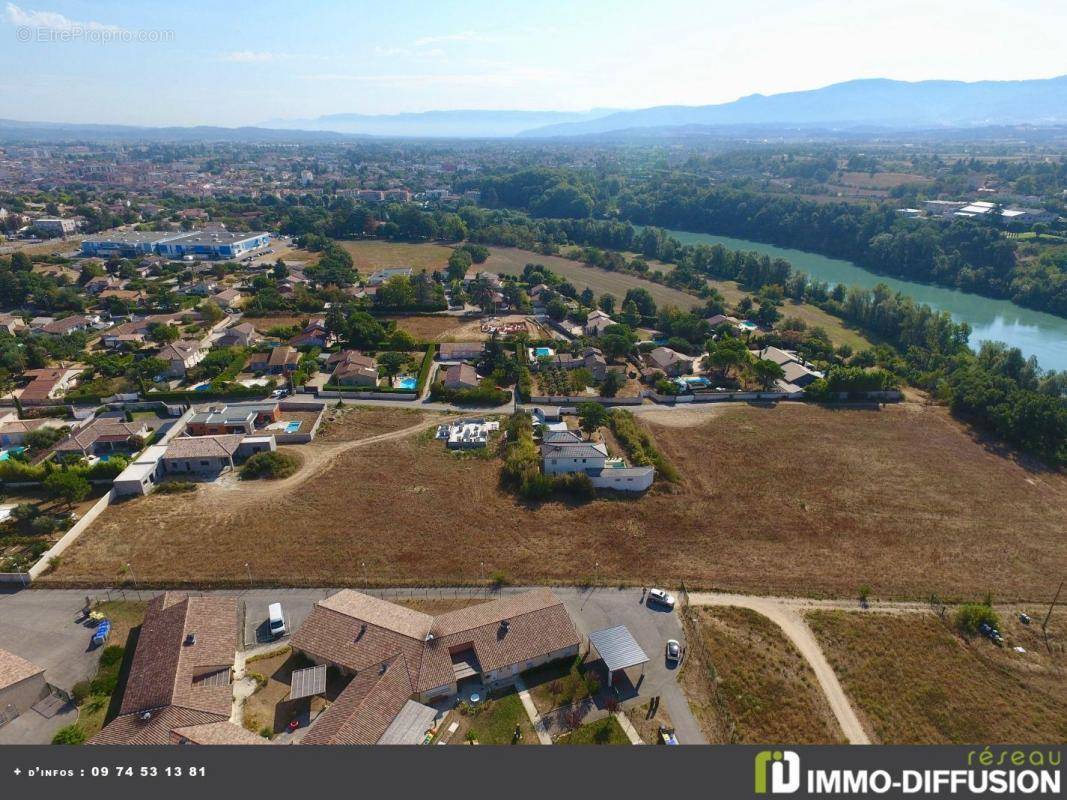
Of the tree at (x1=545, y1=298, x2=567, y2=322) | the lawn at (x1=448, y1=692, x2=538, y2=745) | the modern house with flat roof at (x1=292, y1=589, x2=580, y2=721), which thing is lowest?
the lawn at (x1=448, y1=692, x2=538, y2=745)

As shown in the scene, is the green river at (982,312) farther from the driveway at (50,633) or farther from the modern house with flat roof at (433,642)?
the driveway at (50,633)

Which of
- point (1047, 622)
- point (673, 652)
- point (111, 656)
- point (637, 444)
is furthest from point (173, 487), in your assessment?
point (1047, 622)

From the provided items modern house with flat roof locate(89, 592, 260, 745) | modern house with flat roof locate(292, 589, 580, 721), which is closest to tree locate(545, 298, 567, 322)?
modern house with flat roof locate(292, 589, 580, 721)

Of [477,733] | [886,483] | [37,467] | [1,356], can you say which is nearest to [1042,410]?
[886,483]

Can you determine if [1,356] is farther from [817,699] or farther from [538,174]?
[538,174]

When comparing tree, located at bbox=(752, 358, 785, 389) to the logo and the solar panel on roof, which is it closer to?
the logo

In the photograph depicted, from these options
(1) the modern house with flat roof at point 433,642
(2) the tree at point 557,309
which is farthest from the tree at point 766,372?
(1) the modern house with flat roof at point 433,642

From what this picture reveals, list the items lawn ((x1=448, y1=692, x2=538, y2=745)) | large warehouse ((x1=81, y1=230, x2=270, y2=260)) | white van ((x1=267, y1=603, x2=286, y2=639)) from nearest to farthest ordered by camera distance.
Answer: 1. lawn ((x1=448, y1=692, x2=538, y2=745))
2. white van ((x1=267, y1=603, x2=286, y2=639))
3. large warehouse ((x1=81, y1=230, x2=270, y2=260))
